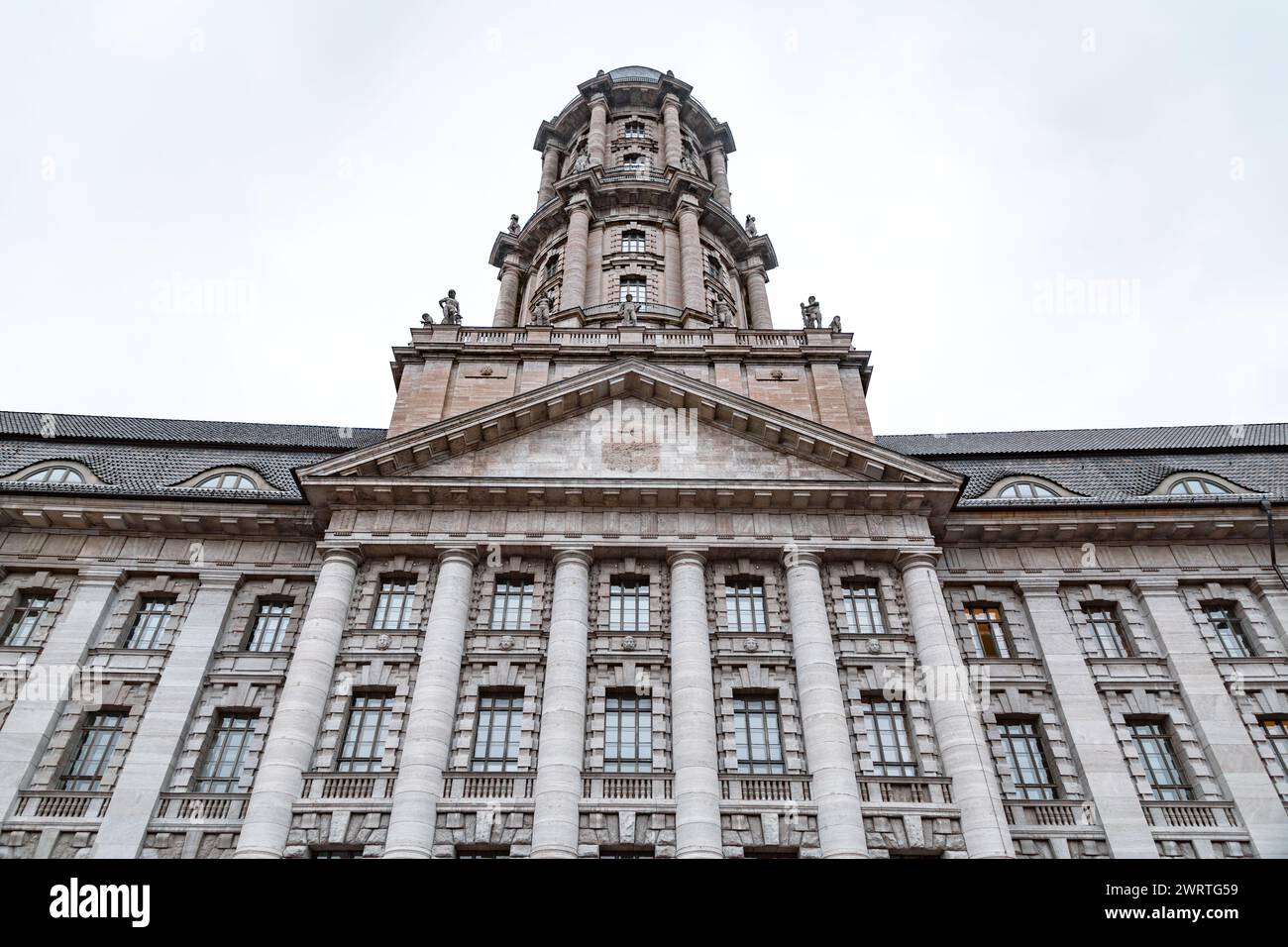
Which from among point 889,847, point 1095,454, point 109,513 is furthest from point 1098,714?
point 109,513

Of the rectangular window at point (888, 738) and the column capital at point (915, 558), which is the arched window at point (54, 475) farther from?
the column capital at point (915, 558)

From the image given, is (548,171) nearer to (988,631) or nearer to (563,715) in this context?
(988,631)

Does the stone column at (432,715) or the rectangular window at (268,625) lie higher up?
the rectangular window at (268,625)

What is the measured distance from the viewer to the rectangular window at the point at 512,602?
1005 inches

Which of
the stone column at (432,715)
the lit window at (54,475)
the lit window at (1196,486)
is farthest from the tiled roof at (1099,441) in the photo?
the lit window at (54,475)

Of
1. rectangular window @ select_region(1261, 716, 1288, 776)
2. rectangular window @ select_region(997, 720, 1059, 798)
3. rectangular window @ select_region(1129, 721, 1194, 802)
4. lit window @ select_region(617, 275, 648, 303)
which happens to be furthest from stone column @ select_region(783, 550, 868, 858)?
lit window @ select_region(617, 275, 648, 303)

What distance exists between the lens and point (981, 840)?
816 inches

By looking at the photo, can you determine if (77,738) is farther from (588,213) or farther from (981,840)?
(588,213)

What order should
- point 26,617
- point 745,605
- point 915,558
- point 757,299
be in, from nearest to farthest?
point 745,605, point 26,617, point 915,558, point 757,299

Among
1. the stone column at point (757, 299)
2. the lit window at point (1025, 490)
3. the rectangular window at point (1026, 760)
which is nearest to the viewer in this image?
the rectangular window at point (1026, 760)

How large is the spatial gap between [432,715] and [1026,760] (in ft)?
53.9

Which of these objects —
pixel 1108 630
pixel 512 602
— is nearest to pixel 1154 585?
pixel 1108 630

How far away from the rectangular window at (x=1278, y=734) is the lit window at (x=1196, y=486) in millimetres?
8024

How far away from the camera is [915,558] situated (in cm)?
2650
